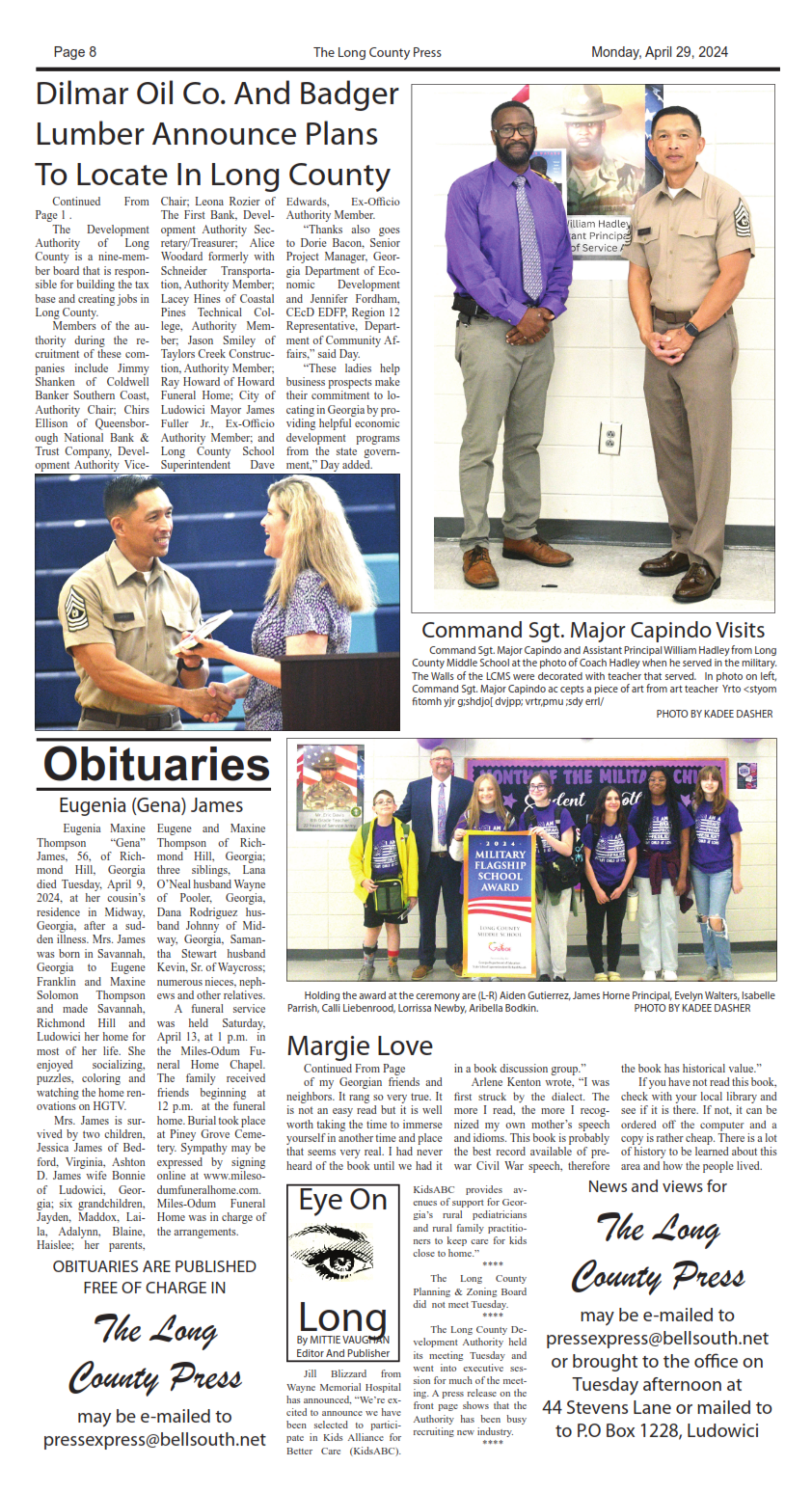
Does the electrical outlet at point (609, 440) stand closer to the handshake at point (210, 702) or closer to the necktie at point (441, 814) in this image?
the necktie at point (441, 814)

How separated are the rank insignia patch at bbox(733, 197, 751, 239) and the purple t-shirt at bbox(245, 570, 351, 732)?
5.57ft

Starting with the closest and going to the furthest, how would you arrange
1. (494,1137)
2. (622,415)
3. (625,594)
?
(494,1137) → (625,594) → (622,415)

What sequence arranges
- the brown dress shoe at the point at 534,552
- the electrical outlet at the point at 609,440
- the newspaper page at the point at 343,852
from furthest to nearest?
1. the electrical outlet at the point at 609,440
2. the brown dress shoe at the point at 534,552
3. the newspaper page at the point at 343,852

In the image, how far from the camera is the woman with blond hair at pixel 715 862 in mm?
3820

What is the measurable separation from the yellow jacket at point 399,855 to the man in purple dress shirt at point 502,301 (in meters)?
0.84

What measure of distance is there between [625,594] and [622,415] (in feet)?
2.44

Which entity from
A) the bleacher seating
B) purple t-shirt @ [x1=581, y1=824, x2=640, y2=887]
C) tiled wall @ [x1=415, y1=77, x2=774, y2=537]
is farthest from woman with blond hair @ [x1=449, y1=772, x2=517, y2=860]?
tiled wall @ [x1=415, y1=77, x2=774, y2=537]

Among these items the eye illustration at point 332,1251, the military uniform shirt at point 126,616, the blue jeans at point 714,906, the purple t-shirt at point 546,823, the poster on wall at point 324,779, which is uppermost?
the military uniform shirt at point 126,616

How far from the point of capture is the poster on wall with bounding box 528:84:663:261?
396 centimetres

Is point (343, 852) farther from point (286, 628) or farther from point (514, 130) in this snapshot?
point (514, 130)

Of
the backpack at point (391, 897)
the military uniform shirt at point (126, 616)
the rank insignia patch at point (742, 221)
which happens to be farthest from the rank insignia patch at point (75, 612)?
the rank insignia patch at point (742, 221)

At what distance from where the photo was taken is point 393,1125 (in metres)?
3.70

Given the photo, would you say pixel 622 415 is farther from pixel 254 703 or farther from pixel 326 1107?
pixel 326 1107
